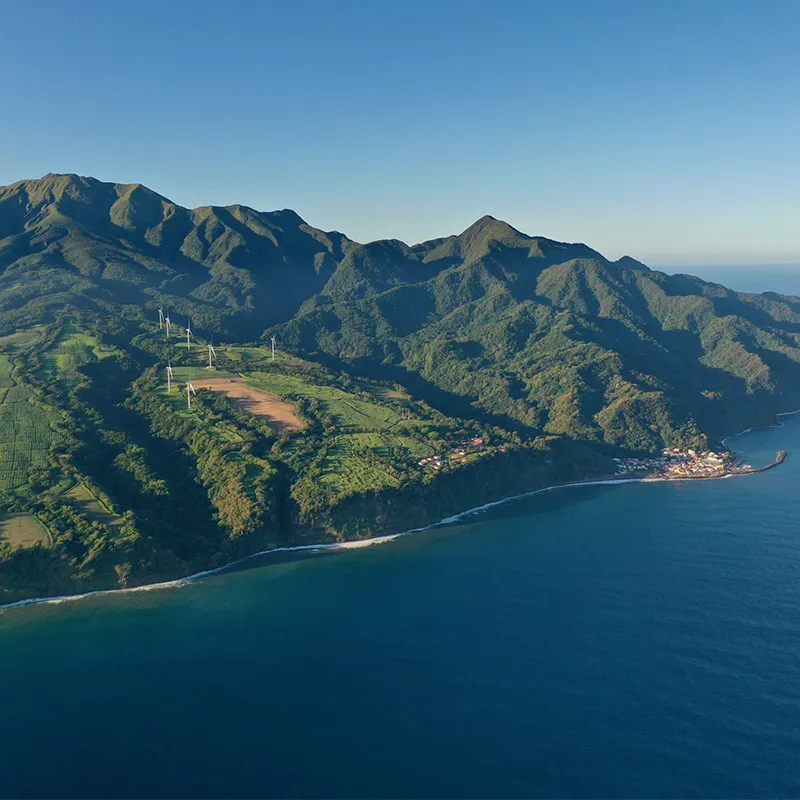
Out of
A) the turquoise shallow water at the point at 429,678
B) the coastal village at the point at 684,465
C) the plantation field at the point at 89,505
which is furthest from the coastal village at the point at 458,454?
the plantation field at the point at 89,505

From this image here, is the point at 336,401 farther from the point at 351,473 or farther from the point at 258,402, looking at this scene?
the point at 351,473

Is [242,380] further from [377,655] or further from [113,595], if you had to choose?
[377,655]

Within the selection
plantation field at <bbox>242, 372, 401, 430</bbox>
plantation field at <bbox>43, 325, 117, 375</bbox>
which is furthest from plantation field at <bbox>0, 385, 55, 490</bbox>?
plantation field at <bbox>242, 372, 401, 430</bbox>

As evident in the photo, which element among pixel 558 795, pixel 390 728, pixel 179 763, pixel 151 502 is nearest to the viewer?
pixel 558 795

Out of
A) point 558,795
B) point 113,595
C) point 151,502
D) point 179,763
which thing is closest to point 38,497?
point 151,502

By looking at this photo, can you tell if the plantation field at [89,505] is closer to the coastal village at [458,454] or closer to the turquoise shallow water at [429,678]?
the turquoise shallow water at [429,678]

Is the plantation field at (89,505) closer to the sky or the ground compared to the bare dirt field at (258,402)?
closer to the ground

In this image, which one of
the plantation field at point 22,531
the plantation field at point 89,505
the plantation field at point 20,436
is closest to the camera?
the plantation field at point 22,531
